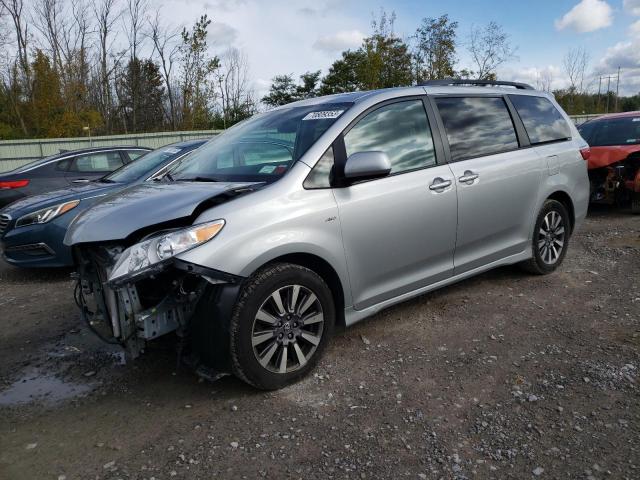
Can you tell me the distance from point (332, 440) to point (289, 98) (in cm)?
4362

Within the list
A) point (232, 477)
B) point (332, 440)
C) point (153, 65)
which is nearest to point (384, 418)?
point (332, 440)

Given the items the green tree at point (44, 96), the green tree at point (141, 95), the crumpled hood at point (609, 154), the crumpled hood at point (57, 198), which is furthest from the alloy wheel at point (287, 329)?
the green tree at point (141, 95)

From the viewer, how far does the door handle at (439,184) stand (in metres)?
3.71

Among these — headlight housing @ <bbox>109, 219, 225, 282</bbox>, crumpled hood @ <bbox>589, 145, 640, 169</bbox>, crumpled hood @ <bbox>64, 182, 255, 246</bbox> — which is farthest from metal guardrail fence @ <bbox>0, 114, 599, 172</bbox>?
headlight housing @ <bbox>109, 219, 225, 282</bbox>

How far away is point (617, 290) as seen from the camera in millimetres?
4645

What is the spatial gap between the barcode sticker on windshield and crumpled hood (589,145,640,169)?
20.7 feet

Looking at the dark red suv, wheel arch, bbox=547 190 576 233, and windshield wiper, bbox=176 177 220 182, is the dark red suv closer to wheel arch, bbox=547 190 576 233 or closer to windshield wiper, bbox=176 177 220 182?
wheel arch, bbox=547 190 576 233

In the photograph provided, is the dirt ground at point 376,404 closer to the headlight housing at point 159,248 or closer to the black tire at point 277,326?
the black tire at point 277,326

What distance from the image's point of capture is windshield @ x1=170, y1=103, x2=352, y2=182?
132 inches

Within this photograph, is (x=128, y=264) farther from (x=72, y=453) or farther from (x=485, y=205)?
(x=485, y=205)

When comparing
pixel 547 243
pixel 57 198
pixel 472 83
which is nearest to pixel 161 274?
pixel 472 83

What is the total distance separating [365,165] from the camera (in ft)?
10.3

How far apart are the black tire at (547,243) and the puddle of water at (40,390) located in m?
3.98

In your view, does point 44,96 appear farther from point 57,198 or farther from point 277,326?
point 277,326
